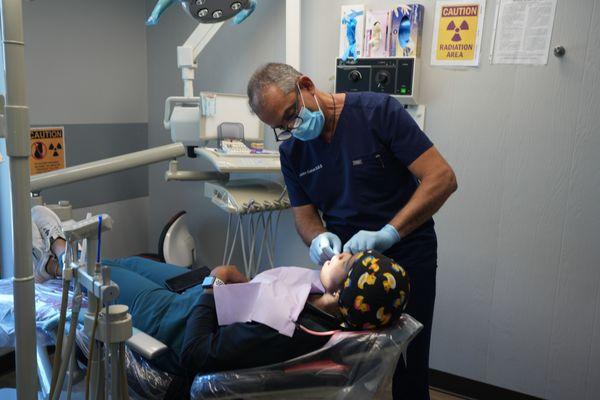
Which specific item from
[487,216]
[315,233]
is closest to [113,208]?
[315,233]

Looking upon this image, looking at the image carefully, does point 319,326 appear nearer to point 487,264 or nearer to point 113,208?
point 487,264

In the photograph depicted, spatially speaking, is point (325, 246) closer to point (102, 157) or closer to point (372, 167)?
point (372, 167)

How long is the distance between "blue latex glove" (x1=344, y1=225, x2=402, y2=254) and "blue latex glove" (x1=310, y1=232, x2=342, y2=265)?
0.08 meters

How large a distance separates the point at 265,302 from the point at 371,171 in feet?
1.76

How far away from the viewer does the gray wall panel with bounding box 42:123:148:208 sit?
9.70ft

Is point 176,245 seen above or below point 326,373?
below

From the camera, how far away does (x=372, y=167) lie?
162 cm

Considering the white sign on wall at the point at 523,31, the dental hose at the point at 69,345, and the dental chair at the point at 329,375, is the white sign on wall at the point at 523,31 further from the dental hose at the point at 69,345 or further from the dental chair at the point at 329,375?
the dental hose at the point at 69,345

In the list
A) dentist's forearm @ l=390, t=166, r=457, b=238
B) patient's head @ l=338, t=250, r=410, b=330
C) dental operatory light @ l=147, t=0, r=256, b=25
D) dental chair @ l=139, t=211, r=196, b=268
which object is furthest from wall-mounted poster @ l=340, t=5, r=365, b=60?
patient's head @ l=338, t=250, r=410, b=330

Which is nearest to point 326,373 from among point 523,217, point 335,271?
point 335,271

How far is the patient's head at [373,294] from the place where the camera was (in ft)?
4.05

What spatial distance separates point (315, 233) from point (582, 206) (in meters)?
1.13

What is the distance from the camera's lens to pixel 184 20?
309 centimetres

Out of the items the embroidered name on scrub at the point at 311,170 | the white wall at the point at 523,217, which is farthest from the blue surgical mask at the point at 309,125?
the white wall at the point at 523,217
